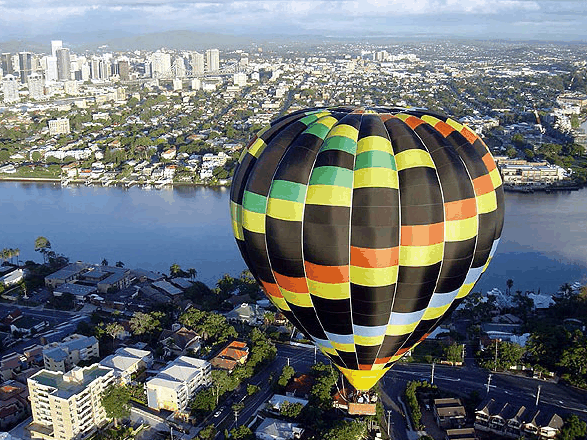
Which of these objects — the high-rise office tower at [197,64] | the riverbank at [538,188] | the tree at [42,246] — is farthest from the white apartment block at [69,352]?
the high-rise office tower at [197,64]

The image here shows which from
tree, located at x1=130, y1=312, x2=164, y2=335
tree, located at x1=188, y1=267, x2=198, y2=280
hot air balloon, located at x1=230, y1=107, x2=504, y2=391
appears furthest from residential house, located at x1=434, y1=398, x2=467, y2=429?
tree, located at x1=188, y1=267, x2=198, y2=280

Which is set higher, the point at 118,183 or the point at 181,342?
the point at 181,342

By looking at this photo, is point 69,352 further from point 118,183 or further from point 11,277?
point 118,183

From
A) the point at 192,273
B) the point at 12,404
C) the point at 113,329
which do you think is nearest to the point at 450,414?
the point at 113,329

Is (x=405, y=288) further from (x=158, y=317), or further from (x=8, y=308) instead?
(x=8, y=308)

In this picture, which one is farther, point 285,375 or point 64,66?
point 64,66

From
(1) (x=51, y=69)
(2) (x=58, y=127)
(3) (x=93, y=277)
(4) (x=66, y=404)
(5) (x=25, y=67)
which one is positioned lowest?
(3) (x=93, y=277)

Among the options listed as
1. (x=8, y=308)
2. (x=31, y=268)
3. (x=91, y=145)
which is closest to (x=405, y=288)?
(x=8, y=308)

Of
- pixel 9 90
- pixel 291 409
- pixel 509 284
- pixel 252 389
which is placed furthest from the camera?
pixel 9 90
